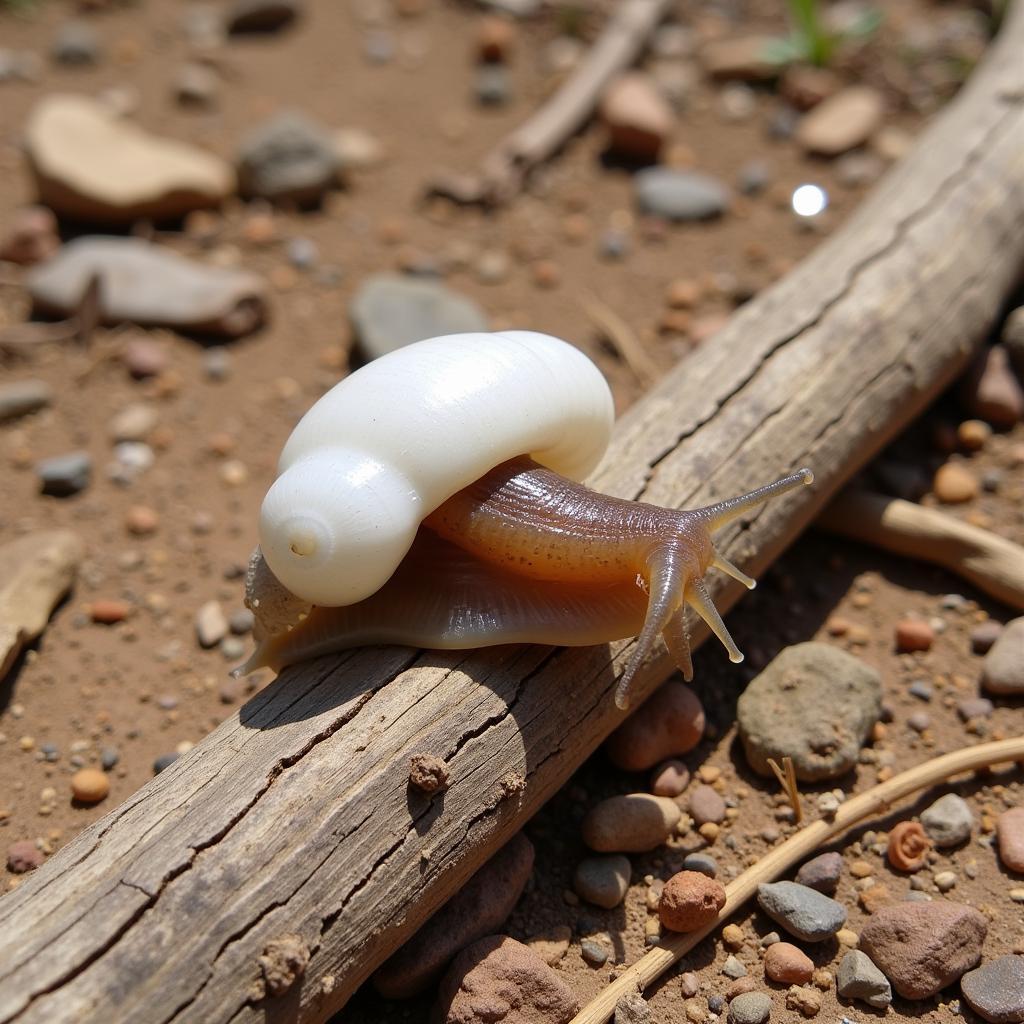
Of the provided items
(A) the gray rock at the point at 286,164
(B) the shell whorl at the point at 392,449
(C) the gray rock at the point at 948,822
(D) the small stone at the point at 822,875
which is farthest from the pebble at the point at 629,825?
(A) the gray rock at the point at 286,164

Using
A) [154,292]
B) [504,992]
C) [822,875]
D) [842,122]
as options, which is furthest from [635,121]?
[504,992]

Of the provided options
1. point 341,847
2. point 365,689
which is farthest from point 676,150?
point 341,847

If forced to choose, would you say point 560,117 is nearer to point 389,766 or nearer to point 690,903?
point 389,766

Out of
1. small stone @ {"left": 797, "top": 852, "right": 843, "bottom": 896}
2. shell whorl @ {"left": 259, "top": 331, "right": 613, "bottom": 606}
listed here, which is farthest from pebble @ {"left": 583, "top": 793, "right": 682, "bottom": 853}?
shell whorl @ {"left": 259, "top": 331, "right": 613, "bottom": 606}

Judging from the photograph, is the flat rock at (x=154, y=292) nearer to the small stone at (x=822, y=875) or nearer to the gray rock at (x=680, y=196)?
the gray rock at (x=680, y=196)

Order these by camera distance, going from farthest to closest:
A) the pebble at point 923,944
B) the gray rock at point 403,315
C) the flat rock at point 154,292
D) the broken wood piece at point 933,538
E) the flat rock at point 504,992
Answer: the flat rock at point 154,292
the gray rock at point 403,315
the broken wood piece at point 933,538
the pebble at point 923,944
the flat rock at point 504,992

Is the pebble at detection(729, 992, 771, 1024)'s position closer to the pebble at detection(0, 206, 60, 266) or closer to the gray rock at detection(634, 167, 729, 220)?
the gray rock at detection(634, 167, 729, 220)
